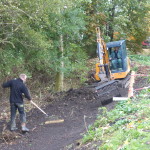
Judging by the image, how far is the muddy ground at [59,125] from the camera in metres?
8.15

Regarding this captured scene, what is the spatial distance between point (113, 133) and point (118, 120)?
121 cm

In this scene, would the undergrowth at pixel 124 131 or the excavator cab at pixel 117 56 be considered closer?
the undergrowth at pixel 124 131

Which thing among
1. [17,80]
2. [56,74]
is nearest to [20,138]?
[17,80]

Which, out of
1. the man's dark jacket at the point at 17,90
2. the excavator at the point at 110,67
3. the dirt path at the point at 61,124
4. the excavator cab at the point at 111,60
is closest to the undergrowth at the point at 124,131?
the dirt path at the point at 61,124

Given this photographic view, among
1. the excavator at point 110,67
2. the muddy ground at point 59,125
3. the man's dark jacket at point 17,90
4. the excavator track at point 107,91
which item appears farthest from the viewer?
the excavator at point 110,67

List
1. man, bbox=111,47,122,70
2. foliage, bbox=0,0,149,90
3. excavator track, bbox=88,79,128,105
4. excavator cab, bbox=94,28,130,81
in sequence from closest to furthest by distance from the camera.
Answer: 1. foliage, bbox=0,0,149,90
2. excavator track, bbox=88,79,128,105
3. excavator cab, bbox=94,28,130,81
4. man, bbox=111,47,122,70

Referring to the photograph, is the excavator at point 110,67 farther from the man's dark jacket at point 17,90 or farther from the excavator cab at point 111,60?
the man's dark jacket at point 17,90

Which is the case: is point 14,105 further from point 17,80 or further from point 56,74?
point 56,74

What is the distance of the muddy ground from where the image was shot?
8.15 metres

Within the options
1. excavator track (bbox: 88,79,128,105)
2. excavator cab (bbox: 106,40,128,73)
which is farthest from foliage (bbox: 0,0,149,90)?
excavator track (bbox: 88,79,128,105)

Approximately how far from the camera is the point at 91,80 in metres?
18.5

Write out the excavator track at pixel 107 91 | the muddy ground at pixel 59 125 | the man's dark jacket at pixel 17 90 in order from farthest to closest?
the excavator track at pixel 107 91, the man's dark jacket at pixel 17 90, the muddy ground at pixel 59 125

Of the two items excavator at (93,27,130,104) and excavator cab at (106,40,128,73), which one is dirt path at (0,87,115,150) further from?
excavator cab at (106,40,128,73)

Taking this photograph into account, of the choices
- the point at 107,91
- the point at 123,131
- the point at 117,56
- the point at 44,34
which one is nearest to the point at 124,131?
the point at 123,131
